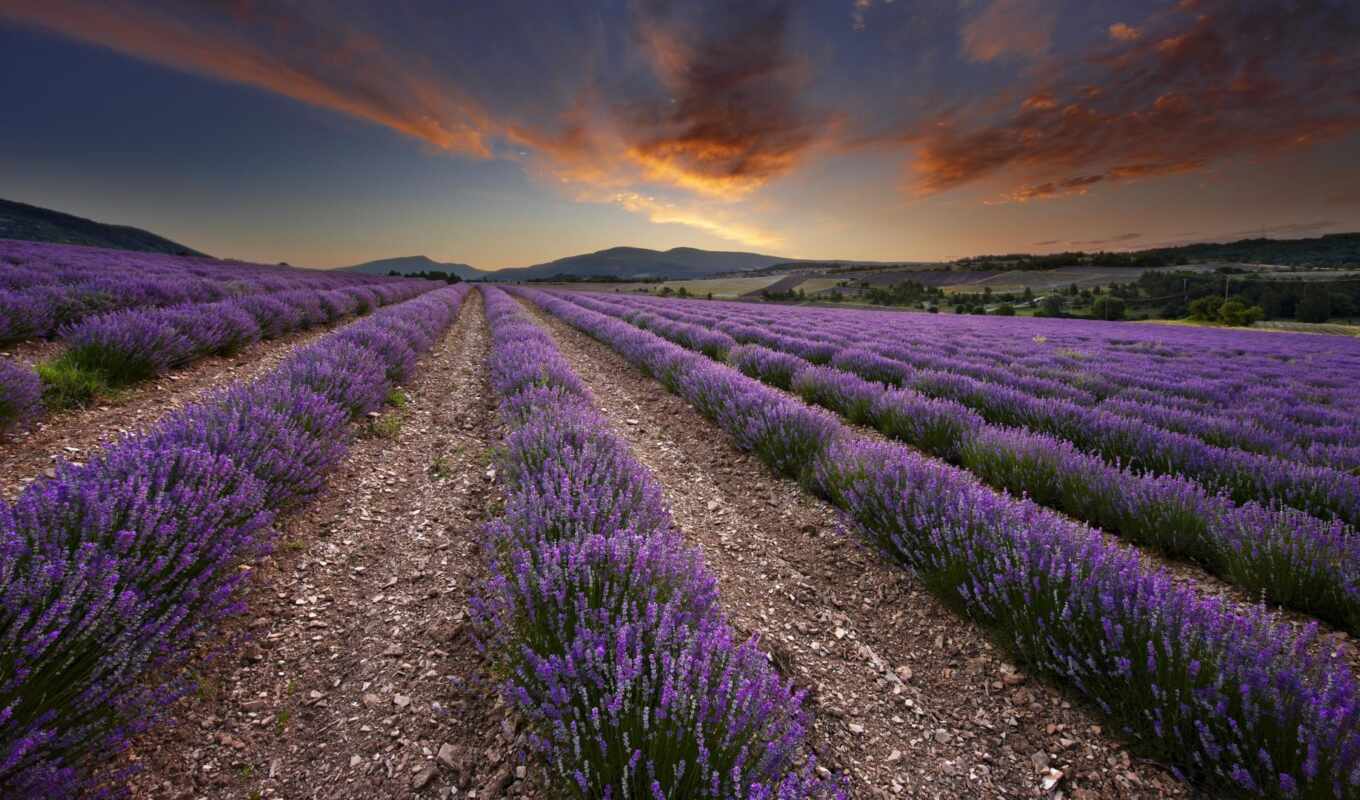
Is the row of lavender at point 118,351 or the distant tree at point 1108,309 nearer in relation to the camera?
the row of lavender at point 118,351

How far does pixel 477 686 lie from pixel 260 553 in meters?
1.47

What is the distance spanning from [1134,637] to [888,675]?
926mm

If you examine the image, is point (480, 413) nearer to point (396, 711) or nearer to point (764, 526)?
point (764, 526)

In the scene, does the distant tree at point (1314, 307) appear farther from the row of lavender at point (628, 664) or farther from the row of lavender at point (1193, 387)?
the row of lavender at point (628, 664)

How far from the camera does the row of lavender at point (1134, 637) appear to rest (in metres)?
1.39

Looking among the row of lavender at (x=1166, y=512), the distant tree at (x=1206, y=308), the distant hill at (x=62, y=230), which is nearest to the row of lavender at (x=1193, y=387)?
the row of lavender at (x=1166, y=512)

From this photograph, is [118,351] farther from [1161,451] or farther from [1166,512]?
[1161,451]

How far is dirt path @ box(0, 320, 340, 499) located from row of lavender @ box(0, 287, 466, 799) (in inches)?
36.0

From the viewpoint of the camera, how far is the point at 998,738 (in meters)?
1.87

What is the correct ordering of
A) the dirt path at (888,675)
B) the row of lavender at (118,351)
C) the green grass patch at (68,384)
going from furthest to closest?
the green grass patch at (68,384) → the row of lavender at (118,351) → the dirt path at (888,675)

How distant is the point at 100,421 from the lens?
393 cm

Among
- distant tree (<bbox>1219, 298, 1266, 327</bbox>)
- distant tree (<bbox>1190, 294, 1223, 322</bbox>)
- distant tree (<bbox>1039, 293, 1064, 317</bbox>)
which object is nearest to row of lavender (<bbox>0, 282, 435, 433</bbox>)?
distant tree (<bbox>1039, 293, 1064, 317</bbox>)

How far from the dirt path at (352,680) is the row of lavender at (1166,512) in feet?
9.92

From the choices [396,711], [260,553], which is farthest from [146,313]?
[396,711]
